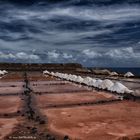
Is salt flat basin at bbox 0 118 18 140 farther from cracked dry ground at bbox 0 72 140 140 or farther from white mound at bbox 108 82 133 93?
white mound at bbox 108 82 133 93

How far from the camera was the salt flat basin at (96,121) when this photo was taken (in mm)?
15336

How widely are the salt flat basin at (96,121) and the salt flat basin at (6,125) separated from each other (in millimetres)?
2038

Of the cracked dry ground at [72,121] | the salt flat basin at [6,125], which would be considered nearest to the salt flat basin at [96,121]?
the cracked dry ground at [72,121]

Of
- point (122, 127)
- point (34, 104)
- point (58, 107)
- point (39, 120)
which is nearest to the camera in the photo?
point (122, 127)

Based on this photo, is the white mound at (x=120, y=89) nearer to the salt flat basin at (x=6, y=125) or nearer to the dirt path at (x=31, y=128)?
the dirt path at (x=31, y=128)

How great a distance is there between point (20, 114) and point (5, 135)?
608 centimetres

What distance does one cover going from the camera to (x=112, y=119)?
744 inches

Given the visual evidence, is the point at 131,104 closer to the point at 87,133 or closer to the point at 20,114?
the point at 20,114

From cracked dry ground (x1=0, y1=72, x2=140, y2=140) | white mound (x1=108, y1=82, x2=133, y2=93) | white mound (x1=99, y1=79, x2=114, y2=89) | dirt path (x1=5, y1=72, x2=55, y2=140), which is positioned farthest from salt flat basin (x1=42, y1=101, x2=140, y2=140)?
white mound (x1=99, y1=79, x2=114, y2=89)

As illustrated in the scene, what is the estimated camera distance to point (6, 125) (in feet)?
57.4

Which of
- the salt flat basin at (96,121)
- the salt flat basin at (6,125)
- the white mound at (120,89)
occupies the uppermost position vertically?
the white mound at (120,89)

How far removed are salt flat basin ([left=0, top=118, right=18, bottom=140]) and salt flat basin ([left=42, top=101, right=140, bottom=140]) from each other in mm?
2038

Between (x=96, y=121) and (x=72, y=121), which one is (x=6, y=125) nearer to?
(x=72, y=121)

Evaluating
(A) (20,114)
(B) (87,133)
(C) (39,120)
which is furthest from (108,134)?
(A) (20,114)
